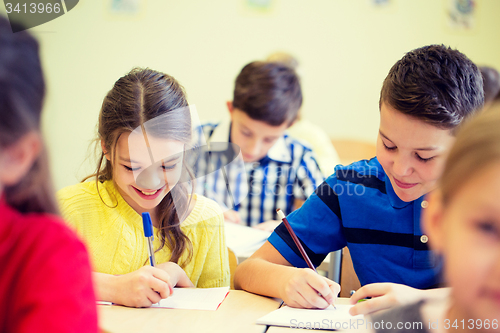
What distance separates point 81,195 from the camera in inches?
39.0

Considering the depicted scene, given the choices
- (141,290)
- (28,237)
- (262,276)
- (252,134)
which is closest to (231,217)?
(252,134)

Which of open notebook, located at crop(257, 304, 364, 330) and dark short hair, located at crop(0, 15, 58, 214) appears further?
open notebook, located at crop(257, 304, 364, 330)

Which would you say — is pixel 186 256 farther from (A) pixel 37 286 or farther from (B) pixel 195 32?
(B) pixel 195 32

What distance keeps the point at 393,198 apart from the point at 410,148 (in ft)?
0.54

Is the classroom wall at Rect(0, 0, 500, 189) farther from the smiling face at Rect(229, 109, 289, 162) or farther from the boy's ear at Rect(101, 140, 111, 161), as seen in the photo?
the boy's ear at Rect(101, 140, 111, 161)

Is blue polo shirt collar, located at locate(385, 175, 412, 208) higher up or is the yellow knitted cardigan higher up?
blue polo shirt collar, located at locate(385, 175, 412, 208)

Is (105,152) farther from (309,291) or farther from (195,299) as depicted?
(309,291)

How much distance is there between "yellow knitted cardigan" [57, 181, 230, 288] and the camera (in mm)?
966

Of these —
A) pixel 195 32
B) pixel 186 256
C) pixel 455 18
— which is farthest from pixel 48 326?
pixel 455 18

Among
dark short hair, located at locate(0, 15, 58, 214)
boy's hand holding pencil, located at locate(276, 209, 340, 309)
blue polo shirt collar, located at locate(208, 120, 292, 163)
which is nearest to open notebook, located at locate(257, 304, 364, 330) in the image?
boy's hand holding pencil, located at locate(276, 209, 340, 309)

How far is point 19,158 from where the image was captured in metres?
0.39

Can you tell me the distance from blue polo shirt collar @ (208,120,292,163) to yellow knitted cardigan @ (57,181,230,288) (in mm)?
780

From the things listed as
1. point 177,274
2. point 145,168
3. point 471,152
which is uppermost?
point 471,152

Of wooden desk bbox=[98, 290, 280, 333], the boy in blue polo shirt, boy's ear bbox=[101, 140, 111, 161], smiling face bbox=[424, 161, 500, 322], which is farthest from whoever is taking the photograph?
boy's ear bbox=[101, 140, 111, 161]
